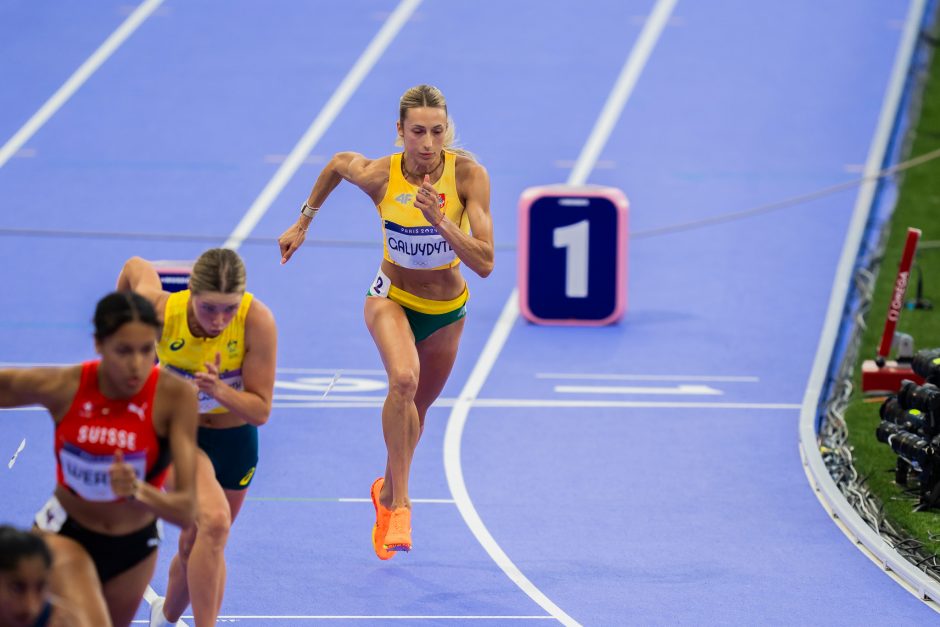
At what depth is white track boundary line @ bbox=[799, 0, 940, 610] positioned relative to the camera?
8.00 m

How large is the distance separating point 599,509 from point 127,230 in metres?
6.03

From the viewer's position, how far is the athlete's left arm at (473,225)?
22.8 feet

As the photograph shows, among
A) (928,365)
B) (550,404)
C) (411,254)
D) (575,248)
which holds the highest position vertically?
(411,254)

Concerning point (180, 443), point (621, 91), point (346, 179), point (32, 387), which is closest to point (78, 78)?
point (621, 91)

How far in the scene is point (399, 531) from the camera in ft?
23.7

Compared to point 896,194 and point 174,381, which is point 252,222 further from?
point 174,381

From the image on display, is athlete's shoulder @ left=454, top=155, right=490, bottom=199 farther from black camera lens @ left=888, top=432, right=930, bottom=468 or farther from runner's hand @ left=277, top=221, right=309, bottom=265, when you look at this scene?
black camera lens @ left=888, top=432, right=930, bottom=468

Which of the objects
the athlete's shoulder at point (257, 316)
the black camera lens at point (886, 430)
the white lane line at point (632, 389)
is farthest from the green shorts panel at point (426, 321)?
the white lane line at point (632, 389)

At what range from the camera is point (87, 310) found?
38.7 ft


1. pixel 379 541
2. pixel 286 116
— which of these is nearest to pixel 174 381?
pixel 379 541

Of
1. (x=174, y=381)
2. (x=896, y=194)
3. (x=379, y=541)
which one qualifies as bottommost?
(x=896, y=194)

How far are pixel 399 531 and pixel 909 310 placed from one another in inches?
241

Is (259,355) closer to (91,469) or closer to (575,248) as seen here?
(91,469)

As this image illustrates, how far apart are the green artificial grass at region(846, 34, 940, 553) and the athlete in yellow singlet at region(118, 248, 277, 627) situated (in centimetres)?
386
